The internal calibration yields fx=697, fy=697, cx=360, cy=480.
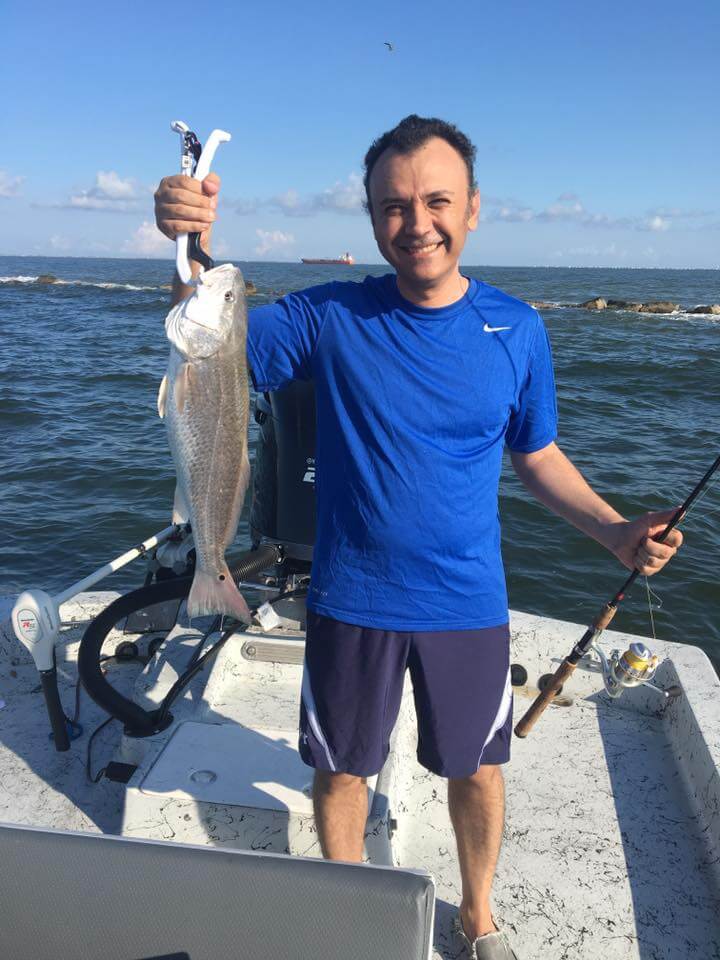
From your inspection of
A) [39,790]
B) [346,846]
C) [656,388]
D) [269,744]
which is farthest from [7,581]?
[656,388]

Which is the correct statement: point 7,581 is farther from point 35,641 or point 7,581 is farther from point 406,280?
point 406,280

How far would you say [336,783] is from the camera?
2627mm

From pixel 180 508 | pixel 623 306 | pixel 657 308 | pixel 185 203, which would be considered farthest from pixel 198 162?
pixel 623 306

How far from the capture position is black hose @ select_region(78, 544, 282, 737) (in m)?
3.41

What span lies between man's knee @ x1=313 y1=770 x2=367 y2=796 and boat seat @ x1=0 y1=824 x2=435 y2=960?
0.97m

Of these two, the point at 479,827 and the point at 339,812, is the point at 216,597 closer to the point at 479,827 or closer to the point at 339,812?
the point at 339,812

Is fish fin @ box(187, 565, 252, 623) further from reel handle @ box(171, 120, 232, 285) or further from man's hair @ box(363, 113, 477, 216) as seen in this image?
man's hair @ box(363, 113, 477, 216)

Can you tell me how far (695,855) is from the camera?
3.43 m

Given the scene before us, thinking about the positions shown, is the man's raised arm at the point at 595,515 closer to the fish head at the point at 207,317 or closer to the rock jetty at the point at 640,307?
the fish head at the point at 207,317

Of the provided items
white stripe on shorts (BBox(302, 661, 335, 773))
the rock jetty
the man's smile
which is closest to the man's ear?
the man's smile

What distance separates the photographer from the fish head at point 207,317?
2346mm

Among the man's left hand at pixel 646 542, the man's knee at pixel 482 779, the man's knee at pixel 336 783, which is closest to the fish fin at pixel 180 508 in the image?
the man's knee at pixel 336 783

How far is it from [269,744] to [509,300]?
234 centimetres

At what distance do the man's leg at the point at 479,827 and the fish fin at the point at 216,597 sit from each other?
1084mm
